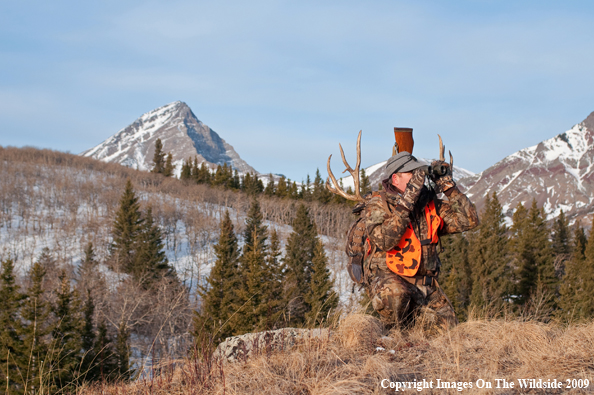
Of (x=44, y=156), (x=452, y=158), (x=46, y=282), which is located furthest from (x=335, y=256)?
(x=44, y=156)

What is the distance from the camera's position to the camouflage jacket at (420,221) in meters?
4.45

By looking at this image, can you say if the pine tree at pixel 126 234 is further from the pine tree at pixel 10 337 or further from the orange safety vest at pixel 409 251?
the orange safety vest at pixel 409 251

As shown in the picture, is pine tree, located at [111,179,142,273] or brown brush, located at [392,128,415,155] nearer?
brown brush, located at [392,128,415,155]

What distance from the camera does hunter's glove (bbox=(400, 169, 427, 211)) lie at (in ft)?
13.9

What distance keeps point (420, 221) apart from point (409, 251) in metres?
0.34

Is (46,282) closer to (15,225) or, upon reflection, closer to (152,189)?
(15,225)

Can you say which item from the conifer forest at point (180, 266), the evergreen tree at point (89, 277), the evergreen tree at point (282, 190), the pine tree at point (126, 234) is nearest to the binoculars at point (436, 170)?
the conifer forest at point (180, 266)

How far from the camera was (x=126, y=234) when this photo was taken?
5391 cm

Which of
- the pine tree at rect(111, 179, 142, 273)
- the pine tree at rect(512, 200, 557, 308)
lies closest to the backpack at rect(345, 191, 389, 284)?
the pine tree at rect(512, 200, 557, 308)

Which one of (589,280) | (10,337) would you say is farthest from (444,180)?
(589,280)

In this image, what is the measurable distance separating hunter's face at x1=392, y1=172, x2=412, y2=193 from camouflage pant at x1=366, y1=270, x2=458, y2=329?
891 millimetres

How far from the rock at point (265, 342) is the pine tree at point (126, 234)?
50031mm

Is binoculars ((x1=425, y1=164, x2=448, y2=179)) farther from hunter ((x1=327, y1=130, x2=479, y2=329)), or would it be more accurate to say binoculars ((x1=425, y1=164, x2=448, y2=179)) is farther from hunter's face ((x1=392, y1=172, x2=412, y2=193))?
hunter's face ((x1=392, y1=172, x2=412, y2=193))

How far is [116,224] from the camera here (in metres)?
54.9
